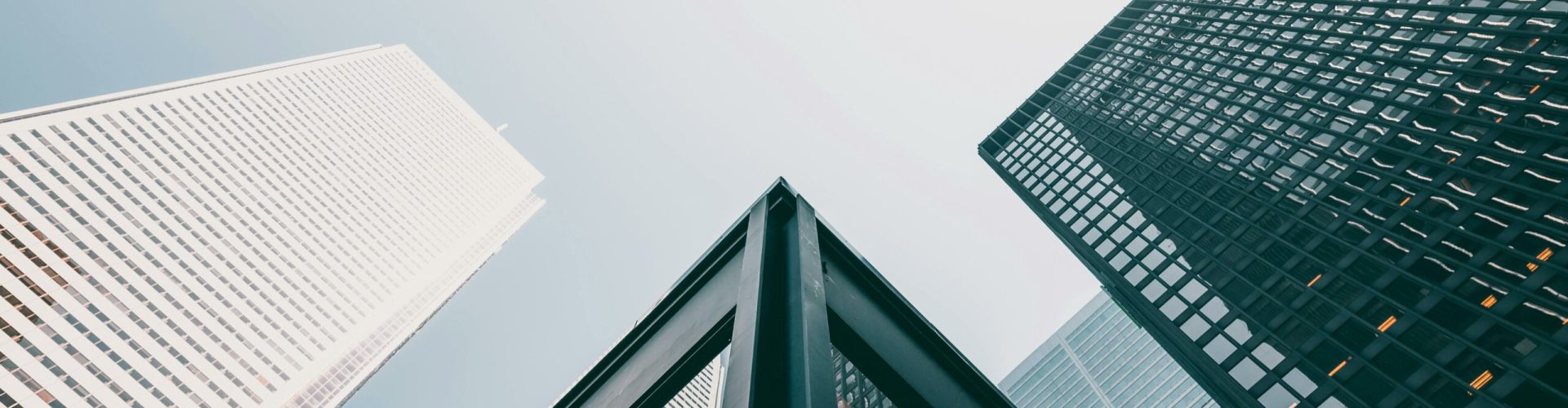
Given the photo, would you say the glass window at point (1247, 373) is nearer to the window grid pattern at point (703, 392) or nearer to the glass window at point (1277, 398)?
the glass window at point (1277, 398)

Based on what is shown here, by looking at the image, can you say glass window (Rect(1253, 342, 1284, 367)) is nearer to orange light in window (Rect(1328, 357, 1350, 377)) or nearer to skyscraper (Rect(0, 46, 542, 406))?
orange light in window (Rect(1328, 357, 1350, 377))

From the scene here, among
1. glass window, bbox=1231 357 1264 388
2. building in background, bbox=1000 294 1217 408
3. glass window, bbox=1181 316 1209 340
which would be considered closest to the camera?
glass window, bbox=1231 357 1264 388

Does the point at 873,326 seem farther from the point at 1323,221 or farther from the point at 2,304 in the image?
the point at 2,304

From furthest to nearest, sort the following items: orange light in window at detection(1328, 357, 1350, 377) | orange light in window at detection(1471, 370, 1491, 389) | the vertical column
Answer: orange light in window at detection(1328, 357, 1350, 377), orange light in window at detection(1471, 370, 1491, 389), the vertical column

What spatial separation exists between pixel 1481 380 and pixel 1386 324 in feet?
14.4

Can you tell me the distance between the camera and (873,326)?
859 centimetres

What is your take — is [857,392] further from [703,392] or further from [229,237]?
[229,237]

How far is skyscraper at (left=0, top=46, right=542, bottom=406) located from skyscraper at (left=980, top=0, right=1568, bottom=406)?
10300cm

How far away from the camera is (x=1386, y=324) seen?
30391mm

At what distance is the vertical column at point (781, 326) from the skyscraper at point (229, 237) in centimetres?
10492

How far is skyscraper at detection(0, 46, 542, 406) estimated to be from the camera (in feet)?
276

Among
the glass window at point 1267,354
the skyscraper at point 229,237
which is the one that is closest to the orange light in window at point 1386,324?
the glass window at point 1267,354

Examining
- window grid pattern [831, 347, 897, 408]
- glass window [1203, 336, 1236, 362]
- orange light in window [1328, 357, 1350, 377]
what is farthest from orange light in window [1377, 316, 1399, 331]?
window grid pattern [831, 347, 897, 408]

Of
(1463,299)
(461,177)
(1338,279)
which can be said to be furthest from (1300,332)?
(461,177)
